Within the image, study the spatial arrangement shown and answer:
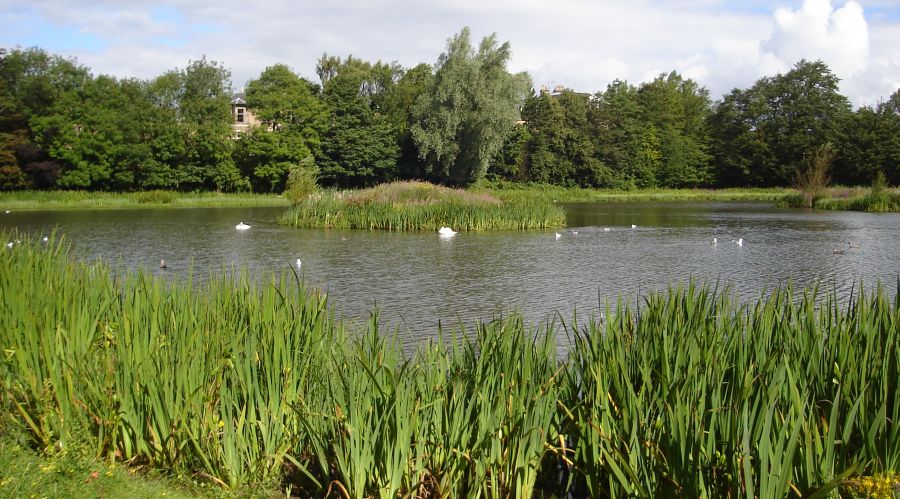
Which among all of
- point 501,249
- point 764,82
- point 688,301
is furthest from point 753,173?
point 688,301

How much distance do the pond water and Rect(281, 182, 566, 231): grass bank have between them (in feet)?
4.32

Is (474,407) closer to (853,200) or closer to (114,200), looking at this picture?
(114,200)

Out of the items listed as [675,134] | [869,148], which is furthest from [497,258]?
[675,134]

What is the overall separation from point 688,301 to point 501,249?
45.3ft

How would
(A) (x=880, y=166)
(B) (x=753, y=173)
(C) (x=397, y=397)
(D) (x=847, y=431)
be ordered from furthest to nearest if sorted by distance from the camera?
(B) (x=753, y=173) < (A) (x=880, y=166) < (C) (x=397, y=397) < (D) (x=847, y=431)

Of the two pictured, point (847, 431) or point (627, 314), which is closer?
point (847, 431)

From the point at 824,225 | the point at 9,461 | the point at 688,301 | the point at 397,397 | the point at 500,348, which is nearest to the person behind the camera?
the point at 397,397

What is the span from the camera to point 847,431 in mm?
3334

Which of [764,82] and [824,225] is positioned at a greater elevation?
[764,82]

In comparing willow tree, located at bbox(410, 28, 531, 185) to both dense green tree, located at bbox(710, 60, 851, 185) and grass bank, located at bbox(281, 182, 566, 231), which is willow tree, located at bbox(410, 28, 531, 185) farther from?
dense green tree, located at bbox(710, 60, 851, 185)

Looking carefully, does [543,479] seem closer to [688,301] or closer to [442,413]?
[442,413]

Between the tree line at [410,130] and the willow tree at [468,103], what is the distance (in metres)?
0.10

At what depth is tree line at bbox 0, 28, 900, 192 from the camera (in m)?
42.9

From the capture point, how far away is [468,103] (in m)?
44.0
